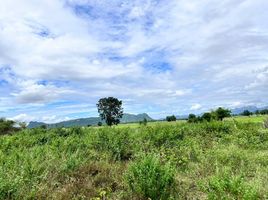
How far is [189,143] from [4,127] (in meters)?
36.1

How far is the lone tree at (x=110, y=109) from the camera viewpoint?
90438mm

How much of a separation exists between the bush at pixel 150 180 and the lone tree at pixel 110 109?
274 ft

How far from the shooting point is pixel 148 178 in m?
6.19

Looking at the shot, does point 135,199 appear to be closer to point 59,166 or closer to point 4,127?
point 59,166

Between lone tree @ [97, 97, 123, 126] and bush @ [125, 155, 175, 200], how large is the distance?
83.5m

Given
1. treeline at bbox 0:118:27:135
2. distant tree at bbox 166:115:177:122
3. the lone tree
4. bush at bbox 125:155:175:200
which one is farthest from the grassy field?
the lone tree

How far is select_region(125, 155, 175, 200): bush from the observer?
6117 millimetres

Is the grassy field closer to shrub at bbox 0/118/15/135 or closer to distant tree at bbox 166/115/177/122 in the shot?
shrub at bbox 0/118/15/135

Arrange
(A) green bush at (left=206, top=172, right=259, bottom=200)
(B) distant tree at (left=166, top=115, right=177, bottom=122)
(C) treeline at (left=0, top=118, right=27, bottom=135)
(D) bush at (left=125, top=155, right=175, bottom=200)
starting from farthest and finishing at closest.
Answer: (B) distant tree at (left=166, top=115, right=177, bottom=122), (C) treeline at (left=0, top=118, right=27, bottom=135), (D) bush at (left=125, top=155, right=175, bottom=200), (A) green bush at (left=206, top=172, right=259, bottom=200)

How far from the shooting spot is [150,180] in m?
6.07

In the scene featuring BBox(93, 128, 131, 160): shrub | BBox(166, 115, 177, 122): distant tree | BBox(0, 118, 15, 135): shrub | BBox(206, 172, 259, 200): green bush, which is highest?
BBox(166, 115, 177, 122): distant tree

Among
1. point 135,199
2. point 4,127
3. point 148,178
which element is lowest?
point 135,199

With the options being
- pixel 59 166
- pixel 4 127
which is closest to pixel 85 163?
pixel 59 166

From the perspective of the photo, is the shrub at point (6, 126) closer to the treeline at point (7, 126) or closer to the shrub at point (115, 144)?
the treeline at point (7, 126)
